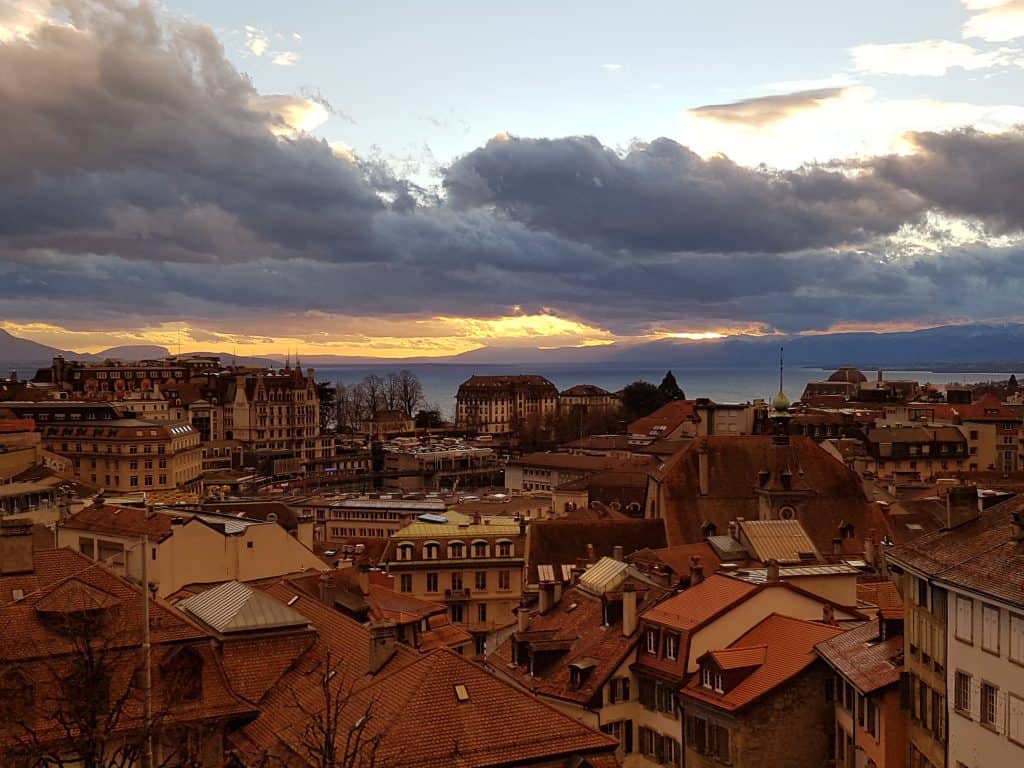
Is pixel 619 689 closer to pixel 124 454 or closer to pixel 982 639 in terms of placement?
pixel 982 639

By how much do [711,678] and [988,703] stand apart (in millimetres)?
9577

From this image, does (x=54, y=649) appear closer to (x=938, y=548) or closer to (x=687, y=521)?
(x=938, y=548)

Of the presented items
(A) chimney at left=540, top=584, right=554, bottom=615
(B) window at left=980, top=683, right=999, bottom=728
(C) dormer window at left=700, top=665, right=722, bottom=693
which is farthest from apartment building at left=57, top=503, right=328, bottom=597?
(B) window at left=980, top=683, right=999, bottom=728

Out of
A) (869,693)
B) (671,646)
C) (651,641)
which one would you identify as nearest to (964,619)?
(869,693)

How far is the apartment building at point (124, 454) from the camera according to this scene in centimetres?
13050

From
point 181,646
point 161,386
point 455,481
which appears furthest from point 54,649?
point 161,386

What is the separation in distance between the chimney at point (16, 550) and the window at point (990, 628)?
2364 cm

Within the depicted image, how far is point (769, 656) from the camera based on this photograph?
121 ft

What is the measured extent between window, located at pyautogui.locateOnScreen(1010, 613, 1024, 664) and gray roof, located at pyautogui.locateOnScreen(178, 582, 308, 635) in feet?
56.0

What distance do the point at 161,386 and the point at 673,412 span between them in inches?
3212

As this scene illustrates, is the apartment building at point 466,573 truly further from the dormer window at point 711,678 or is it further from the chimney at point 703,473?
the dormer window at point 711,678

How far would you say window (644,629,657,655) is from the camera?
39.7m

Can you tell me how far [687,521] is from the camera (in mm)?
66438

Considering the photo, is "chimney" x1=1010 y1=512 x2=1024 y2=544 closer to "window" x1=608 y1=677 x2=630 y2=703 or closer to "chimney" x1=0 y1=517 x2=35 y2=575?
"window" x1=608 y1=677 x2=630 y2=703
